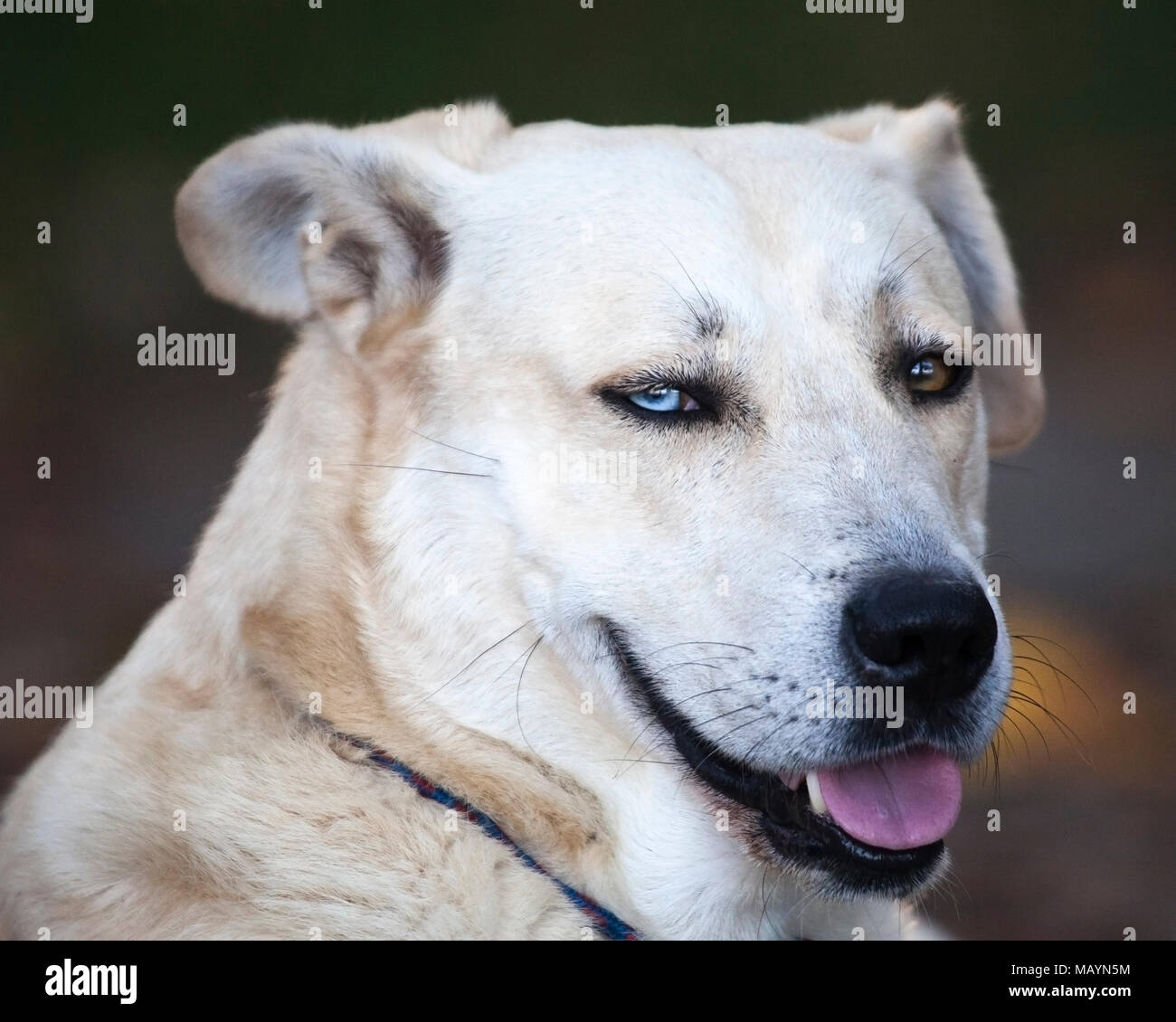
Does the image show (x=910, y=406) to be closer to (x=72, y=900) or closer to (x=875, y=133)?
(x=875, y=133)

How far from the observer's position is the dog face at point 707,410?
234 cm

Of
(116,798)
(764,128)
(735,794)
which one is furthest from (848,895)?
(764,128)

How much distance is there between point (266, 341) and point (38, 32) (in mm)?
2572

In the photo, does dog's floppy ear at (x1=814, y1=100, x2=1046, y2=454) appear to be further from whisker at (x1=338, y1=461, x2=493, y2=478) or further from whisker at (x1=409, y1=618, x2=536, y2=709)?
whisker at (x1=409, y1=618, x2=536, y2=709)

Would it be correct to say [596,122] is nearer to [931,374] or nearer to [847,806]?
[931,374]

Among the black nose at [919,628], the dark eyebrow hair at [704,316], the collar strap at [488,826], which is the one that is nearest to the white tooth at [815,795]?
the black nose at [919,628]

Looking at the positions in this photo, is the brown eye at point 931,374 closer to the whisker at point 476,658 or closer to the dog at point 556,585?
the dog at point 556,585

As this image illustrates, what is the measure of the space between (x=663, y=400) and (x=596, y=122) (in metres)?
4.91

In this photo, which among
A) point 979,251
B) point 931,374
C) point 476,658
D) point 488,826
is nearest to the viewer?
point 488,826

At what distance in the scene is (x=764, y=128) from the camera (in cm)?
303

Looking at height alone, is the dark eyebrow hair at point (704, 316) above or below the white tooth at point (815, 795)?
above

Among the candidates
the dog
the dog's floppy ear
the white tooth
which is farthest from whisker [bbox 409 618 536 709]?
the dog's floppy ear

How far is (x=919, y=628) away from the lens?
222 cm

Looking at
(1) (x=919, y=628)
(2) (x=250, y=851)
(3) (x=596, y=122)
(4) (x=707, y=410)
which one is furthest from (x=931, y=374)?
(3) (x=596, y=122)
